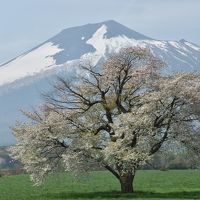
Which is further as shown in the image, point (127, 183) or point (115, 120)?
point (115, 120)

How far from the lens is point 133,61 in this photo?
44156mm

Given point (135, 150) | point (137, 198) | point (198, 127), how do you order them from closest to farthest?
1. point (137, 198)
2. point (135, 150)
3. point (198, 127)

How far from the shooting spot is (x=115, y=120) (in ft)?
144

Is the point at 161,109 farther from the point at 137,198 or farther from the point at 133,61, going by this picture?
the point at 137,198

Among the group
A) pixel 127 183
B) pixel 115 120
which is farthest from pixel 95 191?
pixel 115 120

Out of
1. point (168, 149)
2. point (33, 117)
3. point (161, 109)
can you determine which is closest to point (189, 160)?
point (168, 149)

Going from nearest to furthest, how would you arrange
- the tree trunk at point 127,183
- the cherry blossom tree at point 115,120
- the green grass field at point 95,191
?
the green grass field at point 95,191 < the cherry blossom tree at point 115,120 < the tree trunk at point 127,183

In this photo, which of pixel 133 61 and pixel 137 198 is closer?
pixel 137 198

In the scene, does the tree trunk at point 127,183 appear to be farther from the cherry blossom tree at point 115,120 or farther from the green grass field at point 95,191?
the green grass field at point 95,191

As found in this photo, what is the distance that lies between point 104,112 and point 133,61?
438 cm

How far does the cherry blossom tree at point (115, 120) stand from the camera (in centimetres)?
4166

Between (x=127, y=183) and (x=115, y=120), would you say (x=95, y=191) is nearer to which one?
(x=127, y=183)

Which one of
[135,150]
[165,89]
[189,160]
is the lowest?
[189,160]

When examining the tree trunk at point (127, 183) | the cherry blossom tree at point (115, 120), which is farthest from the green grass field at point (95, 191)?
the cherry blossom tree at point (115, 120)
